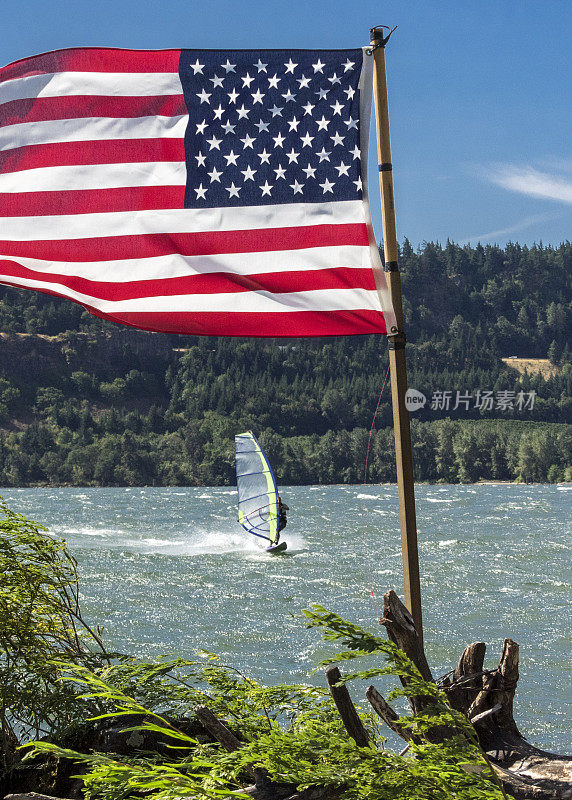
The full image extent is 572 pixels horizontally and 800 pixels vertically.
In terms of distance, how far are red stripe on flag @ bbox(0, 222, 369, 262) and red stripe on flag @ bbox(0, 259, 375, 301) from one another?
0.42 ft

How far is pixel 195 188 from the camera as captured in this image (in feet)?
17.5

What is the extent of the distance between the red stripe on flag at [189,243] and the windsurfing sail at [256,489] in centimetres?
4543

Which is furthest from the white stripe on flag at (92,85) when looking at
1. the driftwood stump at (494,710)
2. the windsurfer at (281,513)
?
the windsurfer at (281,513)

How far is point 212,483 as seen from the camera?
18288 centimetres

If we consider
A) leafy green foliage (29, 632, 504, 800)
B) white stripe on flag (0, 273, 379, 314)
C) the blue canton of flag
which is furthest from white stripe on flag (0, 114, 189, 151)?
leafy green foliage (29, 632, 504, 800)

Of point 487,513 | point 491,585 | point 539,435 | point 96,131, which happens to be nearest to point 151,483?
point 539,435

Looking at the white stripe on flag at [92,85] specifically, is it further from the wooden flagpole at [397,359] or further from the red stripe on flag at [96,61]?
the wooden flagpole at [397,359]

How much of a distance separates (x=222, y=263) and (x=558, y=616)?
2907 centimetres

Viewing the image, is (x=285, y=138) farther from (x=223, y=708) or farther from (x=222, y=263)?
(x=223, y=708)

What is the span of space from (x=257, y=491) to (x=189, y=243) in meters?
48.5

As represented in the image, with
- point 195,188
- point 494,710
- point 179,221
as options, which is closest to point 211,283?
point 179,221

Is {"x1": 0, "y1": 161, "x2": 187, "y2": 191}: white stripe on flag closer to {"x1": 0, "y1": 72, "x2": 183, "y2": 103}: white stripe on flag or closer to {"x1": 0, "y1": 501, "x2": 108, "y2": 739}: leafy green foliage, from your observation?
{"x1": 0, "y1": 72, "x2": 183, "y2": 103}: white stripe on flag

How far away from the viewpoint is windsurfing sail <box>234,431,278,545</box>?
52031 millimetres

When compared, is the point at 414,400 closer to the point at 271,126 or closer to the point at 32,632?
the point at 271,126
